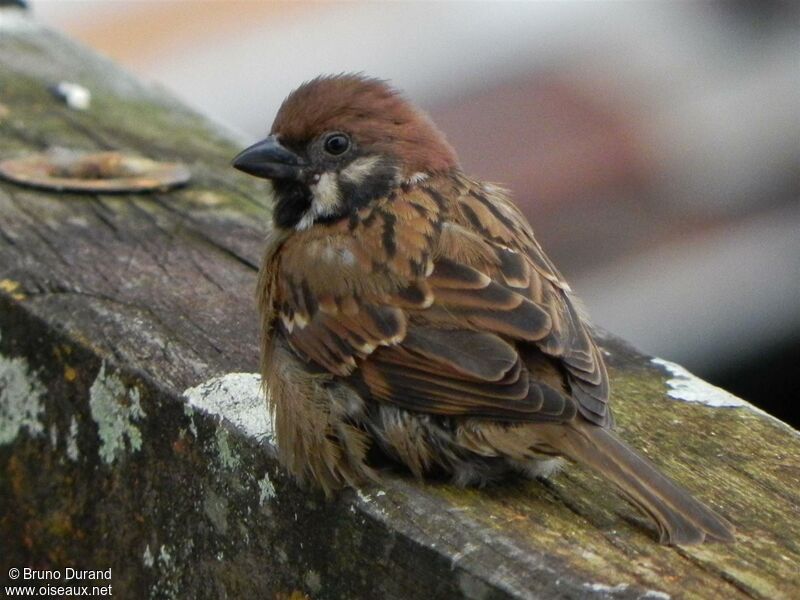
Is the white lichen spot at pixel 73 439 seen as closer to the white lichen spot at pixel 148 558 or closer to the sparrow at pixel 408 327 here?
the white lichen spot at pixel 148 558

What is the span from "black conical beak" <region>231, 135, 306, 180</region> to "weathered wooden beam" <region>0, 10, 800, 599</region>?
22 centimetres

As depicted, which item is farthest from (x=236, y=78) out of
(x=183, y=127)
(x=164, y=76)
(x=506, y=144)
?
(x=183, y=127)

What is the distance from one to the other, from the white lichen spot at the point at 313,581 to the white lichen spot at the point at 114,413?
47cm

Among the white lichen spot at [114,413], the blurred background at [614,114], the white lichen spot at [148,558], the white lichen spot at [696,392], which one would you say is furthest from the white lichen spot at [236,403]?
the blurred background at [614,114]

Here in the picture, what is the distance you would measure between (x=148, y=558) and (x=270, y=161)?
995mm

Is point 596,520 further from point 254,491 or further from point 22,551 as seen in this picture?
point 22,551

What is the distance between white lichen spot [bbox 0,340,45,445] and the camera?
2.78 m

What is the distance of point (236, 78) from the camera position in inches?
274

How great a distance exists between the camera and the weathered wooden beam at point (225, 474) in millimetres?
2127

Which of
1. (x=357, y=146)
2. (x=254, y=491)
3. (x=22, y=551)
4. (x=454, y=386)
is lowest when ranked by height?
(x=22, y=551)

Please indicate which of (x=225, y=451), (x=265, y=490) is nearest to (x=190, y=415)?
(x=225, y=451)

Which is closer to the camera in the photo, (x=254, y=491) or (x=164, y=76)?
(x=254, y=491)

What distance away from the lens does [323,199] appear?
124 inches

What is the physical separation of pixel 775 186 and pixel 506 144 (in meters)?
1.16
